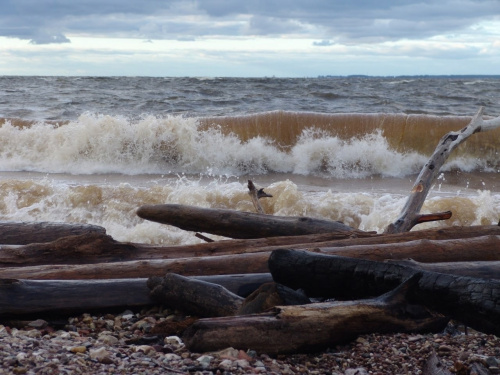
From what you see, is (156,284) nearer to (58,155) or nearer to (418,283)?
(418,283)

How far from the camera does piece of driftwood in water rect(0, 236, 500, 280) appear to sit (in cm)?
414

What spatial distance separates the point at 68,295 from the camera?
3818 millimetres

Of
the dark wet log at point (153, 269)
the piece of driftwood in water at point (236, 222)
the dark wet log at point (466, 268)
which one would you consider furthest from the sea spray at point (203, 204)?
the dark wet log at point (466, 268)

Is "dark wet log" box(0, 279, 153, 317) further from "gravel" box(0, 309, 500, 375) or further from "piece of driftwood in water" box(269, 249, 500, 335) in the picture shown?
"piece of driftwood in water" box(269, 249, 500, 335)

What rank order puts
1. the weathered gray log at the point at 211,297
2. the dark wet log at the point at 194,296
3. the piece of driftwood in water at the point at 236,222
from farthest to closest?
1. the piece of driftwood in water at the point at 236,222
2. the dark wet log at the point at 194,296
3. the weathered gray log at the point at 211,297

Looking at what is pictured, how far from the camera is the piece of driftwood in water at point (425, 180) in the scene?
5.55m

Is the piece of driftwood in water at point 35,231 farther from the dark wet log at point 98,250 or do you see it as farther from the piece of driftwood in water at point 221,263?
the piece of driftwood in water at point 221,263

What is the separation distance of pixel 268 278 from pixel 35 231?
227 cm

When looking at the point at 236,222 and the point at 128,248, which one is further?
the point at 236,222

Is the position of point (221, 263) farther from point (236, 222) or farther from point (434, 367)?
point (434, 367)

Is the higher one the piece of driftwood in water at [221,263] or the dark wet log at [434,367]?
the piece of driftwood in water at [221,263]

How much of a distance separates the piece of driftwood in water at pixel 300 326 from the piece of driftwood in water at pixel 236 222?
1.82m

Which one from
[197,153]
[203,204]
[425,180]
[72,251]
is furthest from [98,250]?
[197,153]

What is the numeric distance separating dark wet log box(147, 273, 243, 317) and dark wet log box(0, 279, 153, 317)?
129mm
